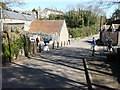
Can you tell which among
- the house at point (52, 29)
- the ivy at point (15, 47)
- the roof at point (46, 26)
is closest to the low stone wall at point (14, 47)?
the ivy at point (15, 47)

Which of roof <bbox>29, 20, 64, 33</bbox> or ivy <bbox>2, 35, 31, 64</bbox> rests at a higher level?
roof <bbox>29, 20, 64, 33</bbox>

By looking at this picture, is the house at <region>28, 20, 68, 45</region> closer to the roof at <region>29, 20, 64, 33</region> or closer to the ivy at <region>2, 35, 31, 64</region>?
the roof at <region>29, 20, 64, 33</region>

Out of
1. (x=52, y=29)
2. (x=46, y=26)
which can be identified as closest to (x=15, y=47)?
(x=52, y=29)

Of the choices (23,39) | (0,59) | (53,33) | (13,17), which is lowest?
(0,59)

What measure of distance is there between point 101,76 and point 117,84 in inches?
39.7

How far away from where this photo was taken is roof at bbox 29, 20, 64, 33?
28.3 meters

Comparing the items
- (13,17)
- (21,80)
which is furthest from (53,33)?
(21,80)

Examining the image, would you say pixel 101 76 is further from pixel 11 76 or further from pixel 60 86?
pixel 11 76

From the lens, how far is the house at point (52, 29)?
27.1m

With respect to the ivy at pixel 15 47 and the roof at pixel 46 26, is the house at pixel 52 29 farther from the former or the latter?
the ivy at pixel 15 47

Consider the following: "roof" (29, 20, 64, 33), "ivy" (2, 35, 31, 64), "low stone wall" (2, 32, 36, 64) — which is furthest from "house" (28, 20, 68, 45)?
"ivy" (2, 35, 31, 64)

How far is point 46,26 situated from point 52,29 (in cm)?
230

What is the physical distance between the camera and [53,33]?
2712 cm

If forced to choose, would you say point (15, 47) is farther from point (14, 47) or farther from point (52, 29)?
point (52, 29)
